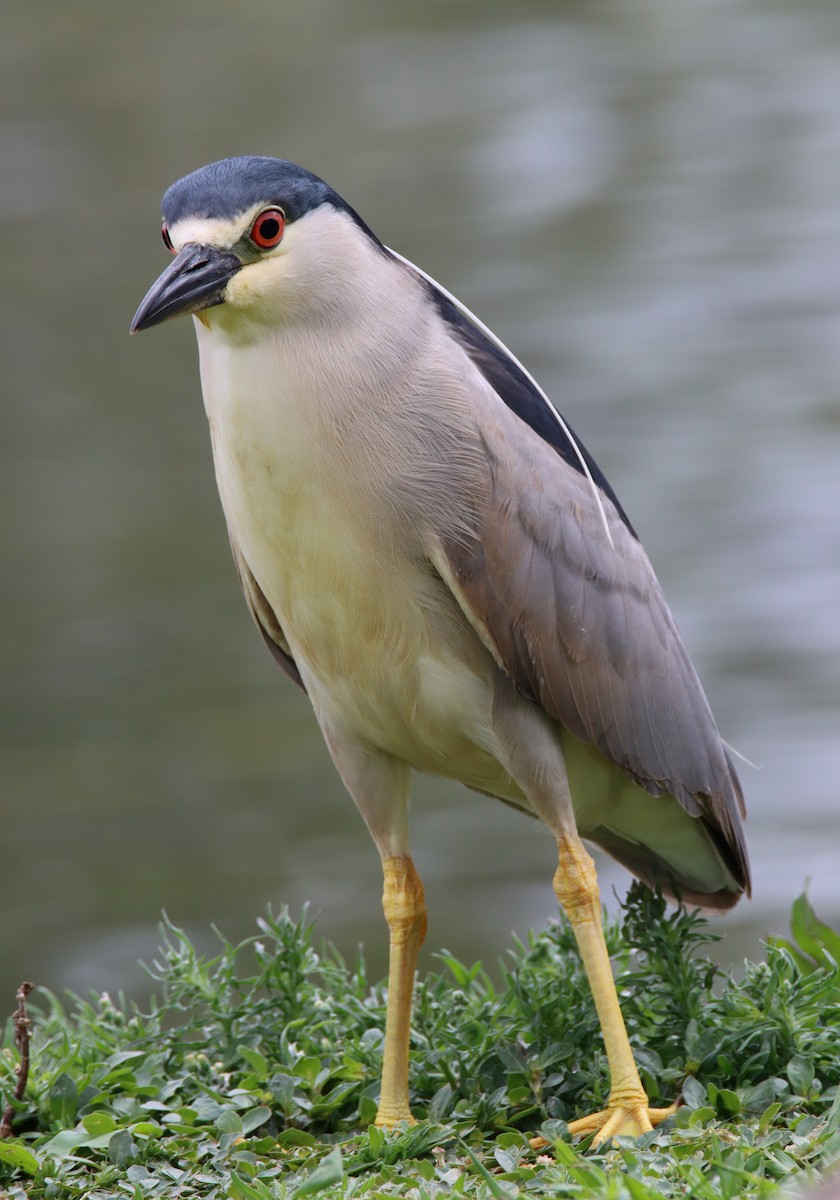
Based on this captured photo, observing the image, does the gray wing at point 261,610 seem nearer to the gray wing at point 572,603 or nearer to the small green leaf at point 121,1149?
the gray wing at point 572,603

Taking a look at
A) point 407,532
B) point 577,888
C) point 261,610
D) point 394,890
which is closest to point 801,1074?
point 577,888

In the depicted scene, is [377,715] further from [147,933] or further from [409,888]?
[147,933]

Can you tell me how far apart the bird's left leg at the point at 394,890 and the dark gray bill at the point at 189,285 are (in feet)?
3.67

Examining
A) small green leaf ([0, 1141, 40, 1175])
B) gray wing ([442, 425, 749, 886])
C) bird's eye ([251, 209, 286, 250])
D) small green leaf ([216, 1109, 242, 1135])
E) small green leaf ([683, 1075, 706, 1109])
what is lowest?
small green leaf ([683, 1075, 706, 1109])

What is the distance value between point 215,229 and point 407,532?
2.49 ft

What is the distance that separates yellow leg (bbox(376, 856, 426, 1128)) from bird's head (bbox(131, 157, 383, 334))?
1420 mm

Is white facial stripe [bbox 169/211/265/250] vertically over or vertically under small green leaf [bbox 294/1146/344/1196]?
over

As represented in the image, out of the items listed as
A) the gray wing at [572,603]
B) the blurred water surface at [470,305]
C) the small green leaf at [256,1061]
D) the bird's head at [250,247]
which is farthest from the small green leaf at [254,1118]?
the blurred water surface at [470,305]

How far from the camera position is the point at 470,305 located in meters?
12.1

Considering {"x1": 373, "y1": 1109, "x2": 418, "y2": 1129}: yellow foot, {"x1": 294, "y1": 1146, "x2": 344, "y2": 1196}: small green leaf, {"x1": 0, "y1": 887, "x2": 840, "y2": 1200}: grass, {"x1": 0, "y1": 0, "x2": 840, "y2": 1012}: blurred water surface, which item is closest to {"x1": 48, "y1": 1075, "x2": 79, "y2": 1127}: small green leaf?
{"x1": 0, "y1": 887, "x2": 840, "y2": 1200}: grass

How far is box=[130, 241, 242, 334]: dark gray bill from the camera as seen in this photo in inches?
134

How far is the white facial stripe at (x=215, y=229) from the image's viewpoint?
3.50m

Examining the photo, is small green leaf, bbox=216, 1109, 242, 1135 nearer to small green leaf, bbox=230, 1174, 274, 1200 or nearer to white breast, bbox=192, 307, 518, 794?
small green leaf, bbox=230, 1174, 274, 1200

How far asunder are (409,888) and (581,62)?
43.7 feet
